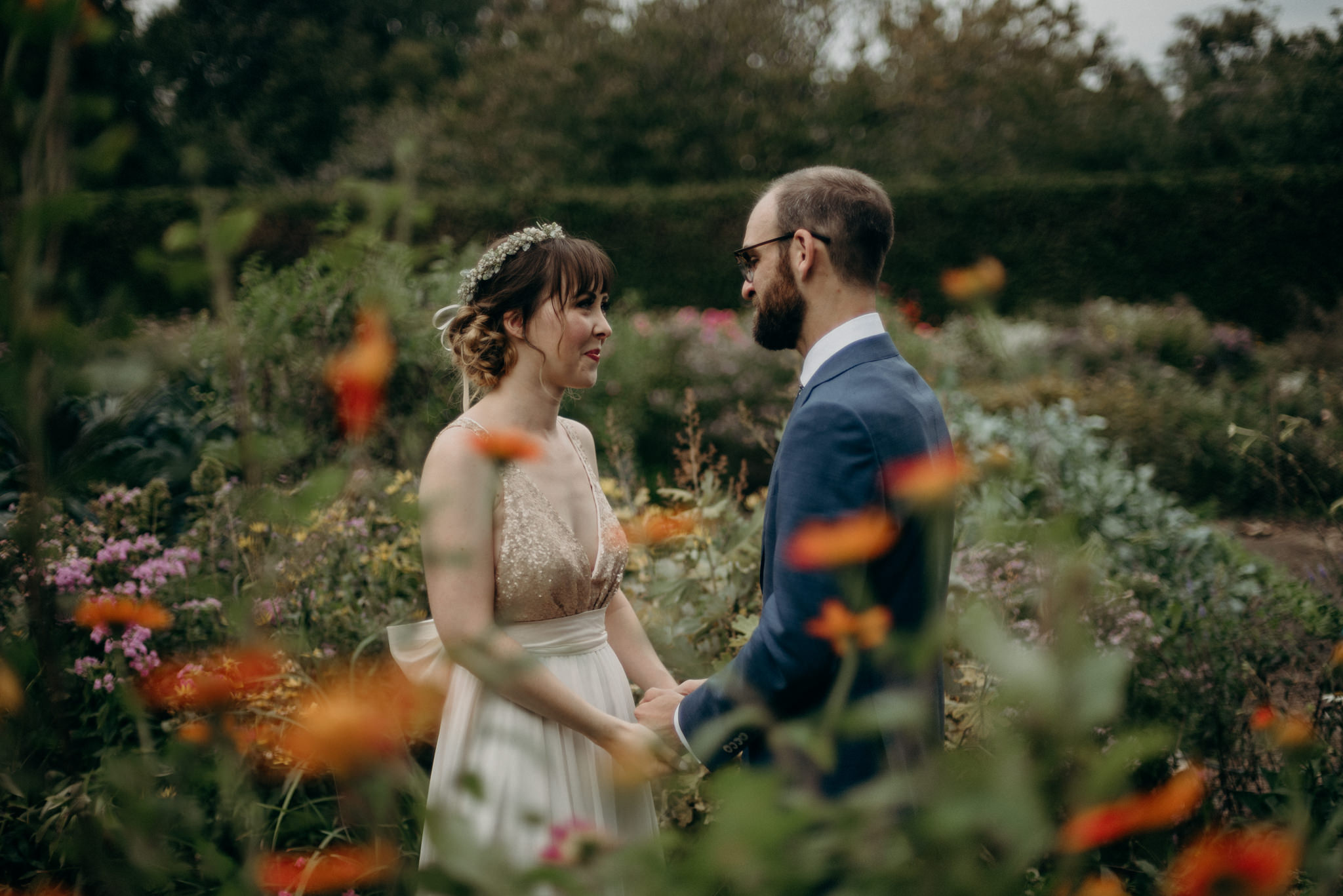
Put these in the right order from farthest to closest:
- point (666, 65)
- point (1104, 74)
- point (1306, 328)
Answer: point (1104, 74) → point (666, 65) → point (1306, 328)

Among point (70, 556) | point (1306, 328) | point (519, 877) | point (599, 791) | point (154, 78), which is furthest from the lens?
point (154, 78)

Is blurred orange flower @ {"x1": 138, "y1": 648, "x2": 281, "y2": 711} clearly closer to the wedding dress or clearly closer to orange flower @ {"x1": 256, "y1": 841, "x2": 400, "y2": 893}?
orange flower @ {"x1": 256, "y1": 841, "x2": 400, "y2": 893}

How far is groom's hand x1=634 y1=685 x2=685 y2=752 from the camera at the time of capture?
5.68ft

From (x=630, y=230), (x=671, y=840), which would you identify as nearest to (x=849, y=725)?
(x=671, y=840)

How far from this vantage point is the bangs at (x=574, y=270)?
2006 mm

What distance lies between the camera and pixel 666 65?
17953 mm

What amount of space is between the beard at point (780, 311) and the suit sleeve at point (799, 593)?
329 mm

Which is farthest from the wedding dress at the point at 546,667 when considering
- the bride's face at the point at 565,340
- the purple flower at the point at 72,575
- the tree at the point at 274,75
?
the tree at the point at 274,75

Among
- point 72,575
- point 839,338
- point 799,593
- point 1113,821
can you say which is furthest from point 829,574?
point 72,575

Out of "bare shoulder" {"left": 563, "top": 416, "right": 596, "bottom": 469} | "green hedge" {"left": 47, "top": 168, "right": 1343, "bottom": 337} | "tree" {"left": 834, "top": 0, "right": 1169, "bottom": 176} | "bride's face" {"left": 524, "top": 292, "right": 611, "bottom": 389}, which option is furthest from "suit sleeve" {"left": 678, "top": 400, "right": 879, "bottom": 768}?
"tree" {"left": 834, "top": 0, "right": 1169, "bottom": 176}

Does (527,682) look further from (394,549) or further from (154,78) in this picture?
(154,78)

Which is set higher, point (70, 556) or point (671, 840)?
point (671, 840)

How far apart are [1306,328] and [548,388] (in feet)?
43.7

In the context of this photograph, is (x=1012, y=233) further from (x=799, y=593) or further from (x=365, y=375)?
(x=365, y=375)
